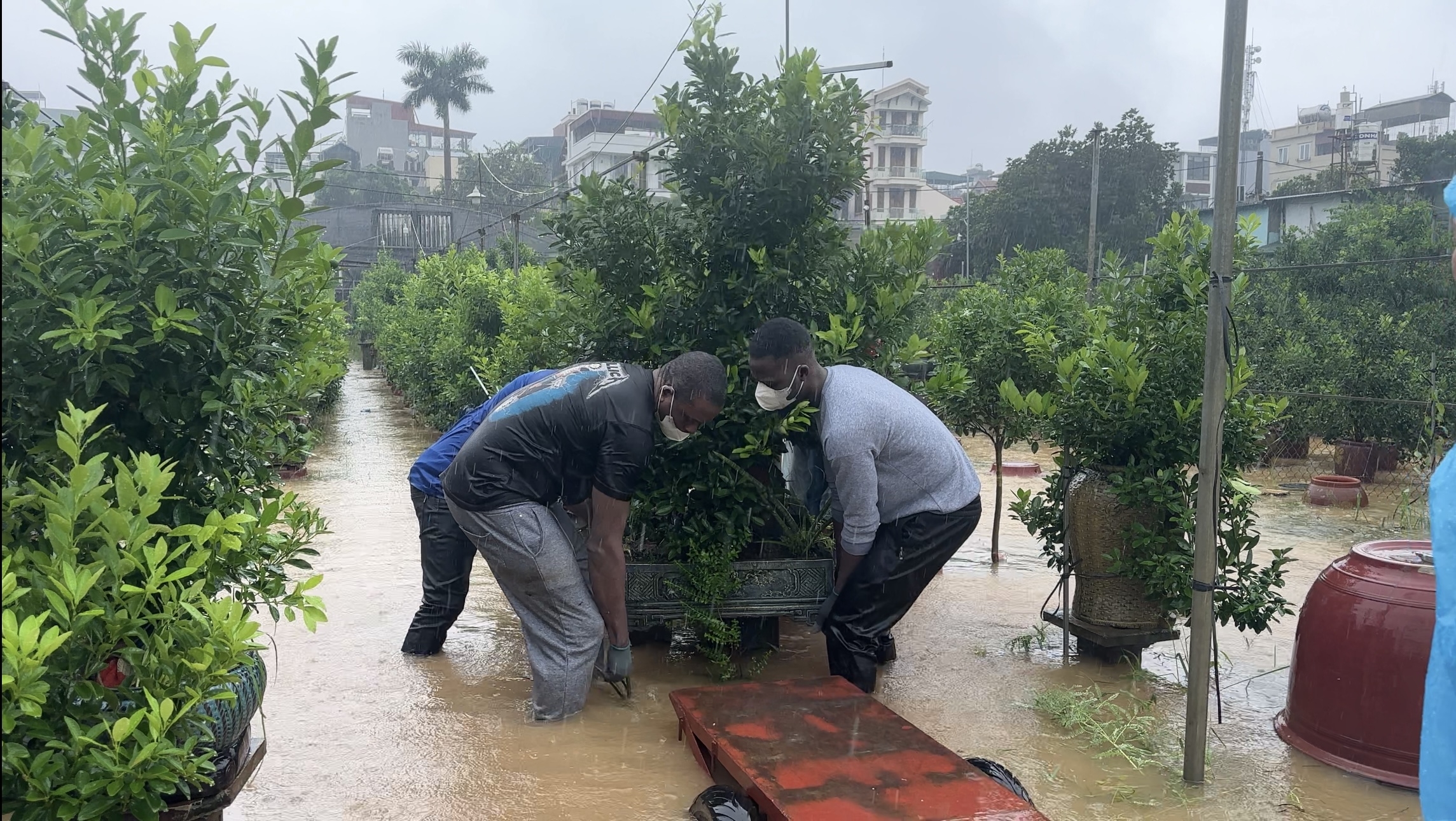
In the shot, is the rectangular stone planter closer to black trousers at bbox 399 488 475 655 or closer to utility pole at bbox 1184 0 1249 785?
black trousers at bbox 399 488 475 655

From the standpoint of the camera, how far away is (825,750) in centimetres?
377

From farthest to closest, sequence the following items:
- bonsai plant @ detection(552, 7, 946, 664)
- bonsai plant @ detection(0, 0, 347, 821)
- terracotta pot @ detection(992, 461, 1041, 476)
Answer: terracotta pot @ detection(992, 461, 1041, 476)
bonsai plant @ detection(552, 7, 946, 664)
bonsai plant @ detection(0, 0, 347, 821)

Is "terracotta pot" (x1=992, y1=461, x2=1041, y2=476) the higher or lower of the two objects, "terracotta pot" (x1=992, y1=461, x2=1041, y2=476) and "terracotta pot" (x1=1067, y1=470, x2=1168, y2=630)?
the lower

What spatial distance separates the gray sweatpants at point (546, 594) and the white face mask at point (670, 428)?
632mm

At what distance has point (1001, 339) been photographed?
29.5 ft

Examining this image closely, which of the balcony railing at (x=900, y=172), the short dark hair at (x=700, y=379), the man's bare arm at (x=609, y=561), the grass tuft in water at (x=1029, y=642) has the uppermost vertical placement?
the balcony railing at (x=900, y=172)

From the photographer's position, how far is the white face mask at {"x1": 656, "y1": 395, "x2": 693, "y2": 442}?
4523mm

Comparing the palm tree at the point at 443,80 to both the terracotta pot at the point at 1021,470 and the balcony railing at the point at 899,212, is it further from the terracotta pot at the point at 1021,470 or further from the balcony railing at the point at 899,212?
the terracotta pot at the point at 1021,470

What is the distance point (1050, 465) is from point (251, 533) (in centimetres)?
1162

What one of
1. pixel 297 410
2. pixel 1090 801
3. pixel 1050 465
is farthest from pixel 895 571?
pixel 1050 465

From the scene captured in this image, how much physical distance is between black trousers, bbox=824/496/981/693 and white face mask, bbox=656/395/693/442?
1.04 meters

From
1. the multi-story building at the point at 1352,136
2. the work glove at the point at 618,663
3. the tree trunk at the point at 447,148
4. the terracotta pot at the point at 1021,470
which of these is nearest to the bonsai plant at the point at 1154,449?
the work glove at the point at 618,663

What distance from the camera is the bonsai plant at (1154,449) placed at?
16.6 feet

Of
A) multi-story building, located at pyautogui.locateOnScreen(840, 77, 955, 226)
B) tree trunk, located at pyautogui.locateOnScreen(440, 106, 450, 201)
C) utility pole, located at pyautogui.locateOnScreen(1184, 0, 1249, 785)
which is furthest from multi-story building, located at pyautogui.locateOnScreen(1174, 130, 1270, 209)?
tree trunk, located at pyautogui.locateOnScreen(440, 106, 450, 201)
